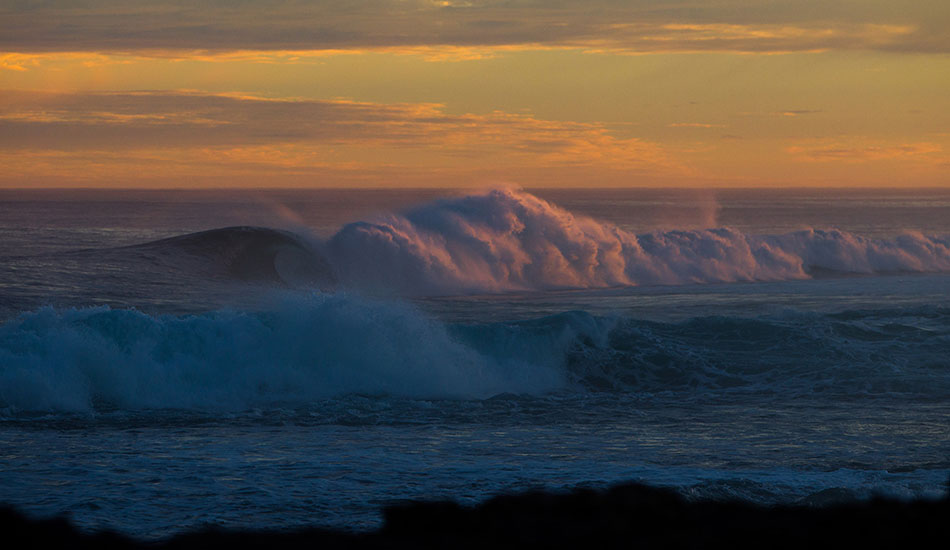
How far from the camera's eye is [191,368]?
13250 millimetres

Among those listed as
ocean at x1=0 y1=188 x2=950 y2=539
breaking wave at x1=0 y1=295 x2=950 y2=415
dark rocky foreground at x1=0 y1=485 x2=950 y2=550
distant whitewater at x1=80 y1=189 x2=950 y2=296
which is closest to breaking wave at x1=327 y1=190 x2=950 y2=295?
distant whitewater at x1=80 y1=189 x2=950 y2=296

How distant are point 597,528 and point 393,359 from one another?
9.69 m

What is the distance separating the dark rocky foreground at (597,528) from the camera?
4035mm

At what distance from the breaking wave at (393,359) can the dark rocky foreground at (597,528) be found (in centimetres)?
799

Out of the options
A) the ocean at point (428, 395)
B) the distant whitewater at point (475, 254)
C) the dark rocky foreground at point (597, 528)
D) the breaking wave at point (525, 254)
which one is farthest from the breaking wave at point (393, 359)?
the breaking wave at point (525, 254)

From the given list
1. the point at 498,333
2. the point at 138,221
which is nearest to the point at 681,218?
the point at 138,221

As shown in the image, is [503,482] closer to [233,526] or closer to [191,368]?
[233,526]

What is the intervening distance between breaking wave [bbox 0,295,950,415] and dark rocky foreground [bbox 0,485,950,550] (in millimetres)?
7987

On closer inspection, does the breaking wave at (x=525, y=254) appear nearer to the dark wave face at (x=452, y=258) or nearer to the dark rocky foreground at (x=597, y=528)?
the dark wave face at (x=452, y=258)

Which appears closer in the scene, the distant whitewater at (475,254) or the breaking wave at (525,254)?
the distant whitewater at (475,254)

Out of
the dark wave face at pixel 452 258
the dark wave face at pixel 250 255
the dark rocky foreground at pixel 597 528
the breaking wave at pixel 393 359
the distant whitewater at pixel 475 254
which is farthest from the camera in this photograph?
the distant whitewater at pixel 475 254

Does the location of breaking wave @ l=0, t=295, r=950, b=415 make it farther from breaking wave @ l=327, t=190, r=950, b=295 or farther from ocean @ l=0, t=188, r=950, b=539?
breaking wave @ l=327, t=190, r=950, b=295

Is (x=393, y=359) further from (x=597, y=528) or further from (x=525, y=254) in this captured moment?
(x=525, y=254)

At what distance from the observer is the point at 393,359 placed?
14.0 metres
